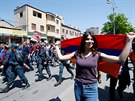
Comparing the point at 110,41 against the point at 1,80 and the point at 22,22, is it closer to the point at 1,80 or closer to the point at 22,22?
the point at 1,80

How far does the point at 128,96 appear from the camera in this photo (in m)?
6.04

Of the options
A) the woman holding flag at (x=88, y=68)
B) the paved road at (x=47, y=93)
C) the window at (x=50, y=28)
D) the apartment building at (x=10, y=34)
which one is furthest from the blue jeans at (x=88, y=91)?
the window at (x=50, y=28)

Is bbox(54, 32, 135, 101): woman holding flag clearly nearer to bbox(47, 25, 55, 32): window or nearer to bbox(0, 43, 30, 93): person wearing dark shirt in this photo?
bbox(0, 43, 30, 93): person wearing dark shirt

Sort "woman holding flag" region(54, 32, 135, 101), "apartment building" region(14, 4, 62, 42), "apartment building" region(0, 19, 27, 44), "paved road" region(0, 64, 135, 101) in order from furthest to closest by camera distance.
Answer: "apartment building" region(14, 4, 62, 42)
"apartment building" region(0, 19, 27, 44)
"paved road" region(0, 64, 135, 101)
"woman holding flag" region(54, 32, 135, 101)

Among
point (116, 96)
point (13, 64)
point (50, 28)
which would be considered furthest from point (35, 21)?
point (116, 96)

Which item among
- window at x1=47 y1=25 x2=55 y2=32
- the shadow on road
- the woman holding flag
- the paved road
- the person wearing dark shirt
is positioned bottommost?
the paved road

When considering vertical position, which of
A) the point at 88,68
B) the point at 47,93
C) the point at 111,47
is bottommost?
the point at 47,93

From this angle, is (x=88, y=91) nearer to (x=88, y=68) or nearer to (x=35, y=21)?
(x=88, y=68)

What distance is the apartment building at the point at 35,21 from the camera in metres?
39.6

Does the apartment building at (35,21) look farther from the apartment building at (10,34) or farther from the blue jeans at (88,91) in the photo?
the blue jeans at (88,91)

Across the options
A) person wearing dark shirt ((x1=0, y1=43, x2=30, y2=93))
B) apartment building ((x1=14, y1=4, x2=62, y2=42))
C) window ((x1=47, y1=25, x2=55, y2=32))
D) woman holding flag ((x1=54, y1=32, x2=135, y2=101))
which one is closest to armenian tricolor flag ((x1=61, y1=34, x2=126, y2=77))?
woman holding flag ((x1=54, y1=32, x2=135, y2=101))

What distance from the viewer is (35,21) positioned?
41750 mm

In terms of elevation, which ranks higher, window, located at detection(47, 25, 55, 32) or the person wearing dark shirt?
window, located at detection(47, 25, 55, 32)

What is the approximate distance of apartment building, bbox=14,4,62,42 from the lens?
39566 millimetres
